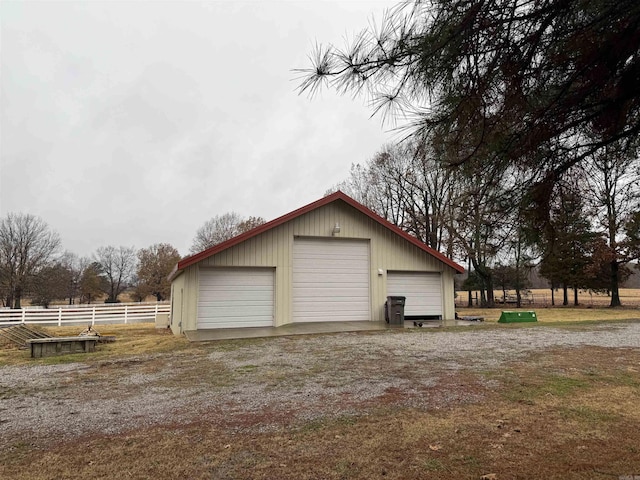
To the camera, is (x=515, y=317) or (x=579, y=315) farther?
(x=579, y=315)

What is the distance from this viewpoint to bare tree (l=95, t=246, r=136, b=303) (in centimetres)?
5309

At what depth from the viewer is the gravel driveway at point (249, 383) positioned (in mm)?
4043

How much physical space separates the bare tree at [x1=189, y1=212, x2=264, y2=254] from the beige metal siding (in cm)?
2970

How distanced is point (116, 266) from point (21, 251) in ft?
60.0

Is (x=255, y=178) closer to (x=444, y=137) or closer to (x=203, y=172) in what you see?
(x=203, y=172)

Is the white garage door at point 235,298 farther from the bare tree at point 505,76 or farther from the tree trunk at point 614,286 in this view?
the tree trunk at point 614,286

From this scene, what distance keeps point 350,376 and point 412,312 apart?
28.9ft

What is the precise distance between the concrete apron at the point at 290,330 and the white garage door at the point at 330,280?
518 mm

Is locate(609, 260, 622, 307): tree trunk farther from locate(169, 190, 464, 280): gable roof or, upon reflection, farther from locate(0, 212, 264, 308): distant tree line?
locate(0, 212, 264, 308): distant tree line

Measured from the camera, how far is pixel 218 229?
144ft

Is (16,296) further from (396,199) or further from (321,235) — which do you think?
(321,235)

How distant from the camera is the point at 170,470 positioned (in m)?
2.80

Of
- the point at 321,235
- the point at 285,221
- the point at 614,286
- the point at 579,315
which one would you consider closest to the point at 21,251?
the point at 285,221

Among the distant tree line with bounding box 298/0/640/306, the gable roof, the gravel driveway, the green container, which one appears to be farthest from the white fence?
the distant tree line with bounding box 298/0/640/306
